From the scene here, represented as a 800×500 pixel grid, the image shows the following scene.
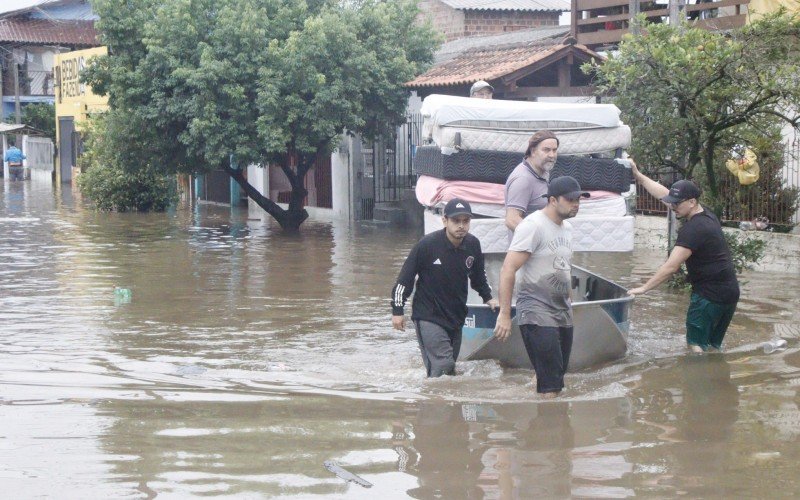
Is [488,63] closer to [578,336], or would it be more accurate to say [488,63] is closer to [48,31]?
[578,336]

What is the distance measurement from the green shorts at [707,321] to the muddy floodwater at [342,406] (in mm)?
164

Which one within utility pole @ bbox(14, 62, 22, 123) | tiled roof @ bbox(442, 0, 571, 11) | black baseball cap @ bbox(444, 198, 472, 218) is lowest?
black baseball cap @ bbox(444, 198, 472, 218)

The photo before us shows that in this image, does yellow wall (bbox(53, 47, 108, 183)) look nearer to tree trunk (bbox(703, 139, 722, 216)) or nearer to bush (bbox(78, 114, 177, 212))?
bush (bbox(78, 114, 177, 212))

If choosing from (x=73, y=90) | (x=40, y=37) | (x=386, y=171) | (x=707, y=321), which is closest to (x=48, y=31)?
(x=40, y=37)

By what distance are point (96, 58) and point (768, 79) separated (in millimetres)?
15014

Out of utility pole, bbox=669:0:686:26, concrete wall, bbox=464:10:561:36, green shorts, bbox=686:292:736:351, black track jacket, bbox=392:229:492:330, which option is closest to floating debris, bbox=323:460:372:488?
black track jacket, bbox=392:229:492:330

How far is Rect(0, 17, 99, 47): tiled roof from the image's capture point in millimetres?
54875

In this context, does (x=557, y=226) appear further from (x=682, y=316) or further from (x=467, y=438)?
(x=682, y=316)

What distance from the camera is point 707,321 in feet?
32.1

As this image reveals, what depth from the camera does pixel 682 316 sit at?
12.5 m

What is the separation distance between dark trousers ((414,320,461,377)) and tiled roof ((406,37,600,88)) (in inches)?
528

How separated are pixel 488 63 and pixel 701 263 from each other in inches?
571

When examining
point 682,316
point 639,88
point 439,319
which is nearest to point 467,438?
point 439,319

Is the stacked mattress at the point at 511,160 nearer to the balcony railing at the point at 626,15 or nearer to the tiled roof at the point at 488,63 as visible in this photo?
the balcony railing at the point at 626,15
